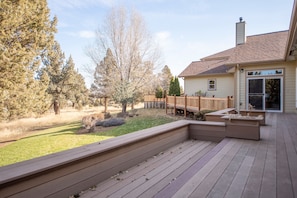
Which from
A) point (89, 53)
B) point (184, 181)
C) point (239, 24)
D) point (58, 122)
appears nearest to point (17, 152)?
point (184, 181)

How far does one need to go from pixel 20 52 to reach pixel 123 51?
27.8ft

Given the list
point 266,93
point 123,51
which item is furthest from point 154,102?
point 266,93

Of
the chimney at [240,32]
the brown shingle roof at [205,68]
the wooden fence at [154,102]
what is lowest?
the wooden fence at [154,102]

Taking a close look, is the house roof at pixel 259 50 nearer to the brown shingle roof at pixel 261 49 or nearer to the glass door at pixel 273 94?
the brown shingle roof at pixel 261 49

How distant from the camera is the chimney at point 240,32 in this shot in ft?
38.9

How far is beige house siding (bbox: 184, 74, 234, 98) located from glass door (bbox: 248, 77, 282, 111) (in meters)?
3.82

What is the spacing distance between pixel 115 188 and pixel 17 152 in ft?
21.8

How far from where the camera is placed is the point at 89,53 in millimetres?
17781

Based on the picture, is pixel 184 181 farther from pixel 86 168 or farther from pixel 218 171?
pixel 86 168

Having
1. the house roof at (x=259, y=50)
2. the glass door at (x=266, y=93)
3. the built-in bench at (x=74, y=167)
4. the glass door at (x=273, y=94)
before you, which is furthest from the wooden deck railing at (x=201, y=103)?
the built-in bench at (x=74, y=167)

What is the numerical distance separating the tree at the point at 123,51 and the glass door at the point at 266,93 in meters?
9.17

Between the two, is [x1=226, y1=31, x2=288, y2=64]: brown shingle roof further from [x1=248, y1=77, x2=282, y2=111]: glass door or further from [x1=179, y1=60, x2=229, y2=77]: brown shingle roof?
[x1=179, y1=60, x2=229, y2=77]: brown shingle roof

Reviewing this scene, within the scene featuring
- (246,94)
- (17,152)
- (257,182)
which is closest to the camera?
(257,182)

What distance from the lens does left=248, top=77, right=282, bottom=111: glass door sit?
31.0 ft
